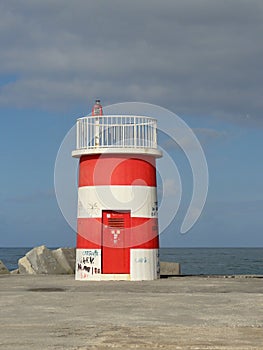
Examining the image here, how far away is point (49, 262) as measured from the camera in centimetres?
3183

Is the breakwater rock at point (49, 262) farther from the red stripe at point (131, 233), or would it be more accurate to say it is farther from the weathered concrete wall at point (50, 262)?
the red stripe at point (131, 233)

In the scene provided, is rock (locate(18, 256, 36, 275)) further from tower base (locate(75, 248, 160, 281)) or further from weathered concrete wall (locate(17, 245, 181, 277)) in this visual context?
tower base (locate(75, 248, 160, 281))

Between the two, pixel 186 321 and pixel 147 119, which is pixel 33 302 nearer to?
pixel 186 321

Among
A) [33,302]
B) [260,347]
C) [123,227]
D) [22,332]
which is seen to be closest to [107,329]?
[22,332]

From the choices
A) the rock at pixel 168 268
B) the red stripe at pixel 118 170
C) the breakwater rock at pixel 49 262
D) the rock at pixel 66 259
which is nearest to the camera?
the red stripe at pixel 118 170

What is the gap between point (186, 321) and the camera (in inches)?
489

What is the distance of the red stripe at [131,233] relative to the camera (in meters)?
23.6

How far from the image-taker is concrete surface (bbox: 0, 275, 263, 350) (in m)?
10.2

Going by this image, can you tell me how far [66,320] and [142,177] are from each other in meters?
11.6

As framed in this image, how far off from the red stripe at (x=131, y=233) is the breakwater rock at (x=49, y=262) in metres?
7.32

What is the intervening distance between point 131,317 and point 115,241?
10684 mm

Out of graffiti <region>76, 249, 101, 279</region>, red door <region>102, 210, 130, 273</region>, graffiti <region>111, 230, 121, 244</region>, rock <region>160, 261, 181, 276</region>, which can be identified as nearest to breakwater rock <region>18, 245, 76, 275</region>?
rock <region>160, 261, 181, 276</region>

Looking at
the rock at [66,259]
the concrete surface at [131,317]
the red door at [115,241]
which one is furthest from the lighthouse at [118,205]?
the rock at [66,259]

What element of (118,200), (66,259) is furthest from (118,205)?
(66,259)
